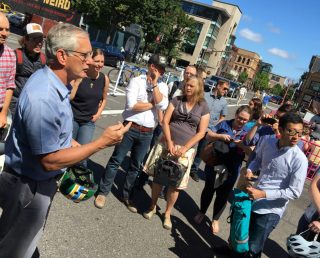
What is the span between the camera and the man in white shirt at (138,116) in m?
4.31

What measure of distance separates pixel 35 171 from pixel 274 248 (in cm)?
401

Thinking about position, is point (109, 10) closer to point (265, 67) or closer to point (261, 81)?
point (261, 81)

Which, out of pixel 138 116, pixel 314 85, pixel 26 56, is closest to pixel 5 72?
pixel 26 56

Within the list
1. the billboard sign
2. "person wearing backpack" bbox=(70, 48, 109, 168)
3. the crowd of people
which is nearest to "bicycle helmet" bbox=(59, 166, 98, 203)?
the crowd of people

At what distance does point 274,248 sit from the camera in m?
5.04

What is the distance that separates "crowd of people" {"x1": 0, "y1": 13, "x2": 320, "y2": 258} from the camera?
6.85 ft

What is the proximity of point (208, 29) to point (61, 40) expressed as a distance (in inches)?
3379

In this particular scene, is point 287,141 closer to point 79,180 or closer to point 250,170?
point 250,170

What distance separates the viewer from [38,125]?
6.44 ft

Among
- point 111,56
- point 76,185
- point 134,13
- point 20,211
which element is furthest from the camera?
point 134,13

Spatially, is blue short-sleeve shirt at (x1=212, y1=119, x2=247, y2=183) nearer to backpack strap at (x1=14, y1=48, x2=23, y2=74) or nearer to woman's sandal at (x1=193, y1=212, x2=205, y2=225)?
woman's sandal at (x1=193, y1=212, x2=205, y2=225)

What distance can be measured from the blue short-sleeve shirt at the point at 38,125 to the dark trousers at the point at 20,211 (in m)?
0.07

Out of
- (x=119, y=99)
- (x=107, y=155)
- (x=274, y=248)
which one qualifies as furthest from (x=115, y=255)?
(x=119, y=99)

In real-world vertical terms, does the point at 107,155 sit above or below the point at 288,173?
below
